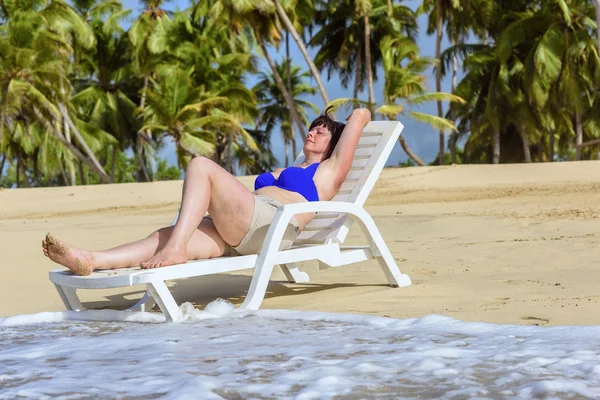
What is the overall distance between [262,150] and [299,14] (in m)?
10.6

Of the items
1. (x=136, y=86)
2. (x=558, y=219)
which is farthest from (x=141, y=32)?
(x=558, y=219)

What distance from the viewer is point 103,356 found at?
3.04 m

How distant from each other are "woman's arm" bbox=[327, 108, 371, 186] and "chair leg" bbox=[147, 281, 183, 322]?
1450 mm

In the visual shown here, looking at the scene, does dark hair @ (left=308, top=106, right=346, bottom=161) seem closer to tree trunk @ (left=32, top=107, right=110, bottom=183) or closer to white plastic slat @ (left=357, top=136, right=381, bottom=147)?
white plastic slat @ (left=357, top=136, right=381, bottom=147)

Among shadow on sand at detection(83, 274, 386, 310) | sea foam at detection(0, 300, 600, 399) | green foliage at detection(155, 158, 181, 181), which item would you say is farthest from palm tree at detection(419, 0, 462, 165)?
green foliage at detection(155, 158, 181, 181)

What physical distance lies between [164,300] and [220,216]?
668 millimetres

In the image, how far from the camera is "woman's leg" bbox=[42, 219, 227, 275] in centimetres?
379

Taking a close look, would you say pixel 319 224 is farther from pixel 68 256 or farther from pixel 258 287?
pixel 68 256

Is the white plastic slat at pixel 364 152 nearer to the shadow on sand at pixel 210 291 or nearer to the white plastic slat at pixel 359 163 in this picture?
the white plastic slat at pixel 359 163

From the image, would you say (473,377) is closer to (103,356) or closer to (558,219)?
(103,356)

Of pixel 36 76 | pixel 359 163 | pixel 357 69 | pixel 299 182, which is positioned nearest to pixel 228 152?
pixel 357 69

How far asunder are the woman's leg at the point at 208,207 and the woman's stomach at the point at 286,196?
0.27 m

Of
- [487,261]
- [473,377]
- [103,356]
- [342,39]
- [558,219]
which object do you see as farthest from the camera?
[342,39]

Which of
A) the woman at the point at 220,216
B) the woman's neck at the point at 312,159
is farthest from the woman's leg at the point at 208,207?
the woman's neck at the point at 312,159
